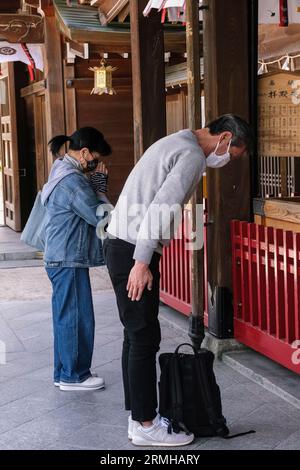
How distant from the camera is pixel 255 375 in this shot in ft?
17.9

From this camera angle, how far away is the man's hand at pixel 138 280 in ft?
13.2

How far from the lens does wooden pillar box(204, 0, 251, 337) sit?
5.79m

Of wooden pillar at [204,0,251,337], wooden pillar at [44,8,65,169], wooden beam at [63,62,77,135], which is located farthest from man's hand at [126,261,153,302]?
wooden beam at [63,62,77,135]

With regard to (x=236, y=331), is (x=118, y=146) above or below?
above

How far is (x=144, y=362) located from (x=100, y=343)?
97.9 inches

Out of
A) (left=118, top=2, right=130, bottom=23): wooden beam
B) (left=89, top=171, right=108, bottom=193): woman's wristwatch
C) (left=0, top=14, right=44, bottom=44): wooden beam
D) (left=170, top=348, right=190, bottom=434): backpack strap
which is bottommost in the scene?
(left=170, top=348, right=190, bottom=434): backpack strap

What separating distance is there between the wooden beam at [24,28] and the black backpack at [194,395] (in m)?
8.36

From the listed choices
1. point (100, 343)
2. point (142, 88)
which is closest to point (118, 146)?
point (142, 88)

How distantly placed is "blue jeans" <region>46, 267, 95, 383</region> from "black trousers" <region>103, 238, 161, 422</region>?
1024 mm

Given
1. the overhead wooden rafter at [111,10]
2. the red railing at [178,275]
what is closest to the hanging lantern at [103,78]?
the overhead wooden rafter at [111,10]

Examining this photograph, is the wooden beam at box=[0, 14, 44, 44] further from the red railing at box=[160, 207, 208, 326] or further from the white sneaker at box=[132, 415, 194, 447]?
the white sneaker at box=[132, 415, 194, 447]

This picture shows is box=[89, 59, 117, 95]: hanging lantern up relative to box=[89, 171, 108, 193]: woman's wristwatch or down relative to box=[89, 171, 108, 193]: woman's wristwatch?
up

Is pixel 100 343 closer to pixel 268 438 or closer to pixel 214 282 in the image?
pixel 214 282

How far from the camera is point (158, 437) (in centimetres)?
432
